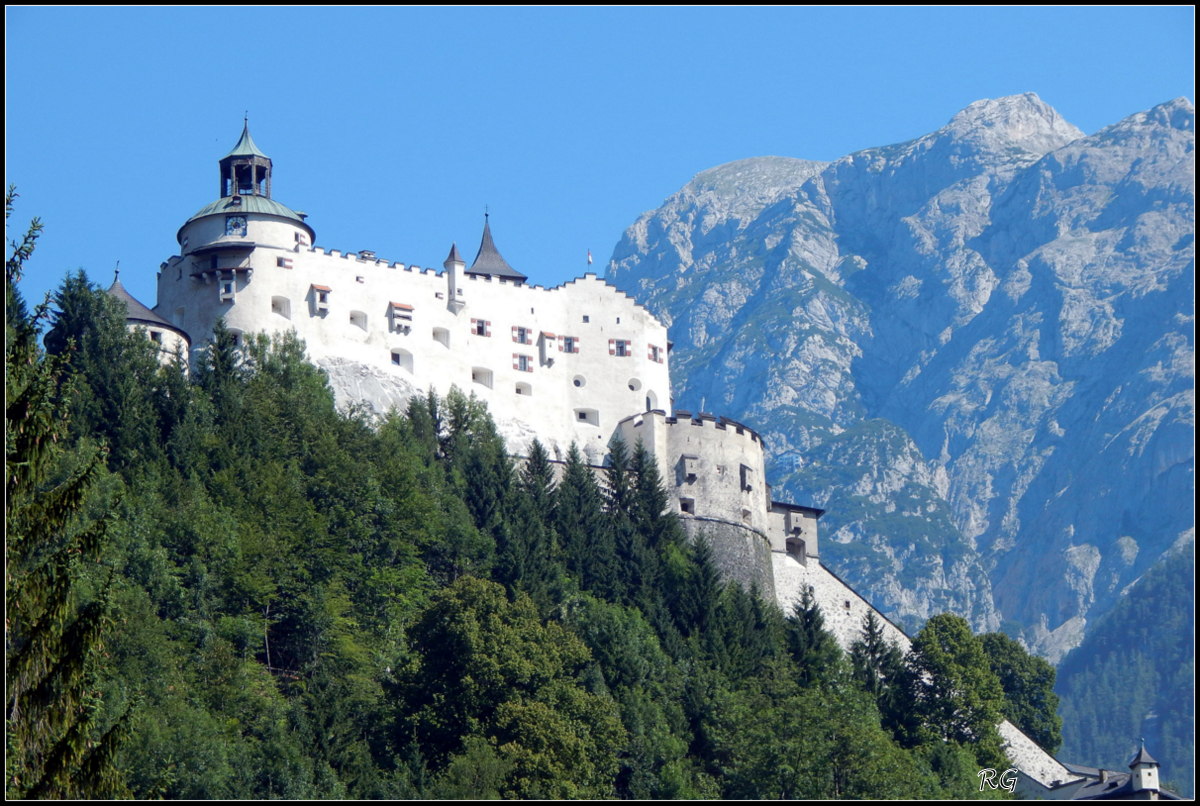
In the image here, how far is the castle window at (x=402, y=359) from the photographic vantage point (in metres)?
80.2

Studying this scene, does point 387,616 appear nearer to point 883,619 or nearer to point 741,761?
point 741,761

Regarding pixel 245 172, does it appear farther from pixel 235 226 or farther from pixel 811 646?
pixel 811 646

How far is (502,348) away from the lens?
272ft

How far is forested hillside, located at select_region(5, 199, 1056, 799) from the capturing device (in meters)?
52.0

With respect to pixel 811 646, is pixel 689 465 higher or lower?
higher

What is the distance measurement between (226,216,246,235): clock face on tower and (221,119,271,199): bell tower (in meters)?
2.65

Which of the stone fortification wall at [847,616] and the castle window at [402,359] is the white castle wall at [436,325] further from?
the stone fortification wall at [847,616]

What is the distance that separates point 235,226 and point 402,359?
8.39 m

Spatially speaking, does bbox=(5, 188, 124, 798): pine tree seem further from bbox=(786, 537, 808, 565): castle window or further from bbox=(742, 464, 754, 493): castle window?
bbox=(786, 537, 808, 565): castle window

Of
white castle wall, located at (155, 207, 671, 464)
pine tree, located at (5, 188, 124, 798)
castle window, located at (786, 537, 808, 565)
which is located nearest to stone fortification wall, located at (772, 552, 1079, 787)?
castle window, located at (786, 537, 808, 565)

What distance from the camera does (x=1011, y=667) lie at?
88125mm

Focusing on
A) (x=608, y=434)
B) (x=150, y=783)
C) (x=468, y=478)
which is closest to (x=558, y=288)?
(x=608, y=434)

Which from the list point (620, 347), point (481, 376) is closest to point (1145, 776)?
point (620, 347)

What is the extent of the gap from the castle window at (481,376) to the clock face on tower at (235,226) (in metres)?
10.9
